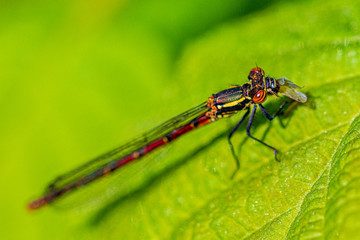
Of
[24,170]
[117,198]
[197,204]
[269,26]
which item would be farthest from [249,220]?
[24,170]

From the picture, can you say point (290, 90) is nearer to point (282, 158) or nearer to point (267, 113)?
point (267, 113)

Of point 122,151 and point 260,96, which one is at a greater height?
point 122,151

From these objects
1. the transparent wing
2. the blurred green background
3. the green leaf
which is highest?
the blurred green background

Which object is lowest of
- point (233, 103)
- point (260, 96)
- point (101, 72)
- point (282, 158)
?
point (282, 158)

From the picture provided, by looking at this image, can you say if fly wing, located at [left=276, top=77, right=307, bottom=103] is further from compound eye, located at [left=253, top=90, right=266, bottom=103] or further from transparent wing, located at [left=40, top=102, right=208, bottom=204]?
transparent wing, located at [left=40, top=102, right=208, bottom=204]

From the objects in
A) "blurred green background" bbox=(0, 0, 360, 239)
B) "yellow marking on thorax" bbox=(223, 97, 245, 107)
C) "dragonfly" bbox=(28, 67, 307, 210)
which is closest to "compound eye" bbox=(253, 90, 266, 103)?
"dragonfly" bbox=(28, 67, 307, 210)

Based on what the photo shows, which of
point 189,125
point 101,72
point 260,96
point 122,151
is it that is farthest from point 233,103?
point 101,72

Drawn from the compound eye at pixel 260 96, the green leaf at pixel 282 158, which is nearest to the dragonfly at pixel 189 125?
the compound eye at pixel 260 96
